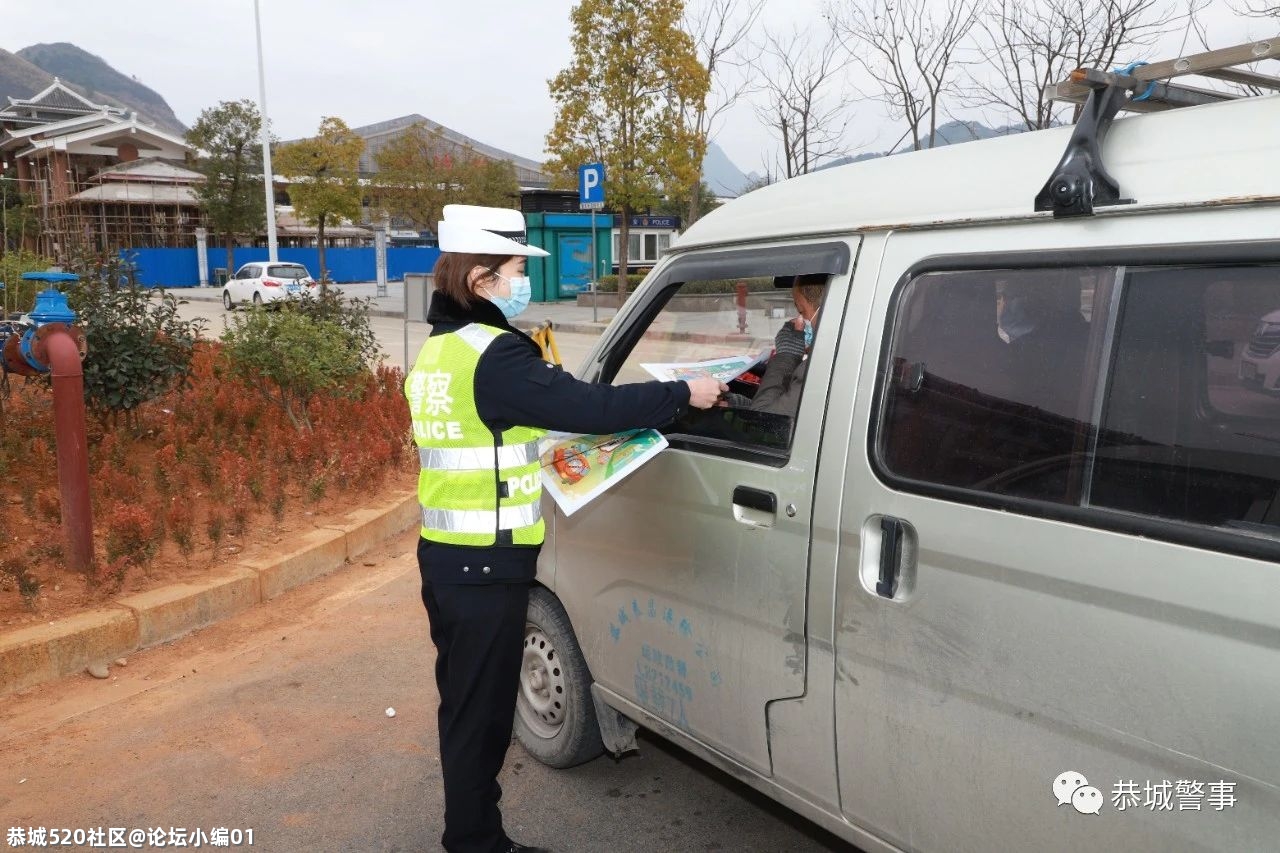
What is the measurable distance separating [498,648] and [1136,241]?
6.26 ft

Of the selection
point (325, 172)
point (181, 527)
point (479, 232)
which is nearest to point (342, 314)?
point (181, 527)

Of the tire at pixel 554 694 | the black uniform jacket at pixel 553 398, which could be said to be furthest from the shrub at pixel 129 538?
the black uniform jacket at pixel 553 398

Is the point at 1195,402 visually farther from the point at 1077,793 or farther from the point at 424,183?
the point at 424,183

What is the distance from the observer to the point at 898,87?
14242mm

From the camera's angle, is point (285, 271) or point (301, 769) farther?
point (285, 271)

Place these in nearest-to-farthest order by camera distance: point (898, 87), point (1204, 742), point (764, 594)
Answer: point (1204, 742) < point (764, 594) < point (898, 87)

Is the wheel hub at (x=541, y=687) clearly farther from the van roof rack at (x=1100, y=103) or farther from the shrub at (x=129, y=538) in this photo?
the shrub at (x=129, y=538)

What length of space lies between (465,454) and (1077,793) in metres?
1.65

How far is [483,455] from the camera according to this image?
103 inches

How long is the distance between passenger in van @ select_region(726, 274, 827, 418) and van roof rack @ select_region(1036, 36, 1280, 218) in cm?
66

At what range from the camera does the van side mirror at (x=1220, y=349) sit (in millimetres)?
1731

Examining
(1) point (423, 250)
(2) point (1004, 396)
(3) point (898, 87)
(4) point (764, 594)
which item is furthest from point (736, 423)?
(1) point (423, 250)

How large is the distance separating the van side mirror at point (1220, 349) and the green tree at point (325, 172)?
3896 cm

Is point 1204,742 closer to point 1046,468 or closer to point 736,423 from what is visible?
point 1046,468
